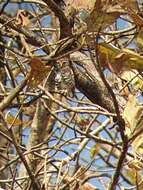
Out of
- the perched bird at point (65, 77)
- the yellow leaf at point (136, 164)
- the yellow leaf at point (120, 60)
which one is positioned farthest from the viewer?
the perched bird at point (65, 77)

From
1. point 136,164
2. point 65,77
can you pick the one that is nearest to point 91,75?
point 65,77

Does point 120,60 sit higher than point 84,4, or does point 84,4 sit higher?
point 84,4

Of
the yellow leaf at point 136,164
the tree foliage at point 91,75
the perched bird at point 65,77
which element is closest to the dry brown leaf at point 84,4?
the tree foliage at point 91,75

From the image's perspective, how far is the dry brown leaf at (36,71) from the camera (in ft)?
3.75

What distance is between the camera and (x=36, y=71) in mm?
1189

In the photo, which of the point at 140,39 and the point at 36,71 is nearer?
the point at 140,39

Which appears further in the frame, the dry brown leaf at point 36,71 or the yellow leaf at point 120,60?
the dry brown leaf at point 36,71

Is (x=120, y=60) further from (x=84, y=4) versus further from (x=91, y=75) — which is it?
(x=91, y=75)

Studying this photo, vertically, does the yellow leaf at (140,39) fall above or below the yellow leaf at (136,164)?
above

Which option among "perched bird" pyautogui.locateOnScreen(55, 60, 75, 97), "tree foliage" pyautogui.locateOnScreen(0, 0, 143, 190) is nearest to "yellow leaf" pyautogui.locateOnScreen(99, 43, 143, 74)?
"tree foliage" pyautogui.locateOnScreen(0, 0, 143, 190)

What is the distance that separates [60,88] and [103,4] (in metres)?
0.98

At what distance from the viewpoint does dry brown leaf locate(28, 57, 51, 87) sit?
114 centimetres

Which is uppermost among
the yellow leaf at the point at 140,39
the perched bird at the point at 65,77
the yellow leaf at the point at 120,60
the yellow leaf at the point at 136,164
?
the perched bird at the point at 65,77

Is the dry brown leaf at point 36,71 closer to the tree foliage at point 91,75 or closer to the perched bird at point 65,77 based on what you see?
the tree foliage at point 91,75
